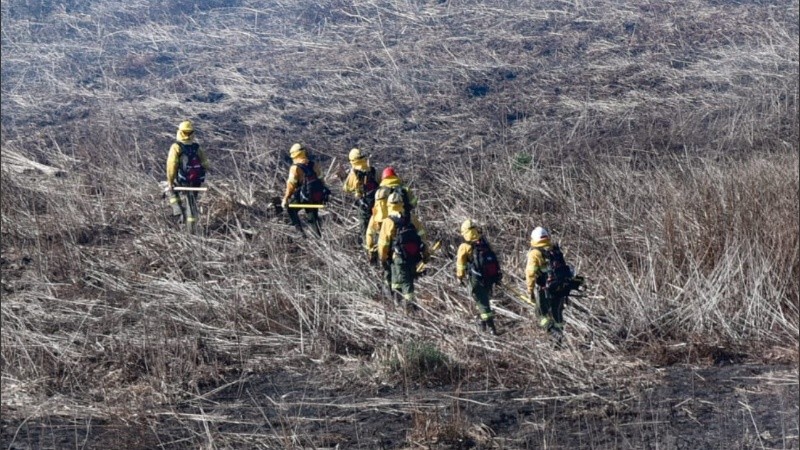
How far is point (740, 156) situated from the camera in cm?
1280

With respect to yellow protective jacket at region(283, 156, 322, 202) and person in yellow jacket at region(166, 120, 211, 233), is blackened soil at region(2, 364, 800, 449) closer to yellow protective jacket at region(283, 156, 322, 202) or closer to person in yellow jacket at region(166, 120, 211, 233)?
yellow protective jacket at region(283, 156, 322, 202)

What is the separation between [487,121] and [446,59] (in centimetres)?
326

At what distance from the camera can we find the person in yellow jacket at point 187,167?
12070mm

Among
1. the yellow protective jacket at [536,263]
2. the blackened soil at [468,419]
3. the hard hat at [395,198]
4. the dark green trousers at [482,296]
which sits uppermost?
the hard hat at [395,198]

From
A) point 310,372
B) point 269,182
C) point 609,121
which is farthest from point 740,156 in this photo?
point 310,372

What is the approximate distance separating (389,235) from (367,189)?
63.4 inches

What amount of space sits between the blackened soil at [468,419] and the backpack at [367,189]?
10.6 ft

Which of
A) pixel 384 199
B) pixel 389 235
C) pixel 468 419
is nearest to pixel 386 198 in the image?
pixel 384 199

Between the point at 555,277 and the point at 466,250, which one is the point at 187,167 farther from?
the point at 555,277

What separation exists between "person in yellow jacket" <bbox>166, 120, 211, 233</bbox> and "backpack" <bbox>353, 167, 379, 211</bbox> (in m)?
1.89

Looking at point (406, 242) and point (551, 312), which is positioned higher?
point (406, 242)

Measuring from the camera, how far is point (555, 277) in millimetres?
8672

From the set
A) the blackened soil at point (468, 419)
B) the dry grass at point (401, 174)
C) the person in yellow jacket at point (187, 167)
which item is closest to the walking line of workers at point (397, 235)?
the person in yellow jacket at point (187, 167)

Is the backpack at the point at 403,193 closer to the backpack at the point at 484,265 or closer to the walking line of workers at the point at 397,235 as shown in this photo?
the walking line of workers at the point at 397,235
